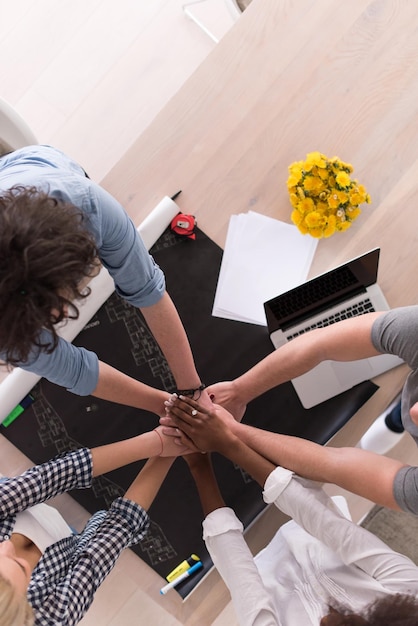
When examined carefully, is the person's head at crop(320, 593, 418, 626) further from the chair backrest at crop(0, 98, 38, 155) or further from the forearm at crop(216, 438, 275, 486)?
the chair backrest at crop(0, 98, 38, 155)

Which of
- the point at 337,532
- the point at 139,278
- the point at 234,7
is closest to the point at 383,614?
the point at 337,532

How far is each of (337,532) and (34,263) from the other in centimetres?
83

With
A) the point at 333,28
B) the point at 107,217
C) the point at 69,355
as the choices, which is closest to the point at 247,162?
the point at 333,28

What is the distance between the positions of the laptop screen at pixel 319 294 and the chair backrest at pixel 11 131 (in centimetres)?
74

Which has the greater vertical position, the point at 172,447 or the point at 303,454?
the point at 303,454

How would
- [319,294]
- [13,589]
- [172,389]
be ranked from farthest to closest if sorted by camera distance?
[172,389] < [319,294] < [13,589]

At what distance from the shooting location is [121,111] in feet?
7.38

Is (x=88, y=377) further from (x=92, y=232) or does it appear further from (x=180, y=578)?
(x=180, y=578)

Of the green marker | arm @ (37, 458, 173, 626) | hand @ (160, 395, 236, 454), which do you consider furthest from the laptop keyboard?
the green marker

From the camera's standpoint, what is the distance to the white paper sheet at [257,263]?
138 centimetres

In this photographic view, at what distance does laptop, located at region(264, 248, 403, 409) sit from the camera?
1289mm

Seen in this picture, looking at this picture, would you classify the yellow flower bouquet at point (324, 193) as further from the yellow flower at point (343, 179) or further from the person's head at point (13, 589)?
the person's head at point (13, 589)

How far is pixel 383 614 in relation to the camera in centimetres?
99

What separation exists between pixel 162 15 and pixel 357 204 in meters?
1.51
